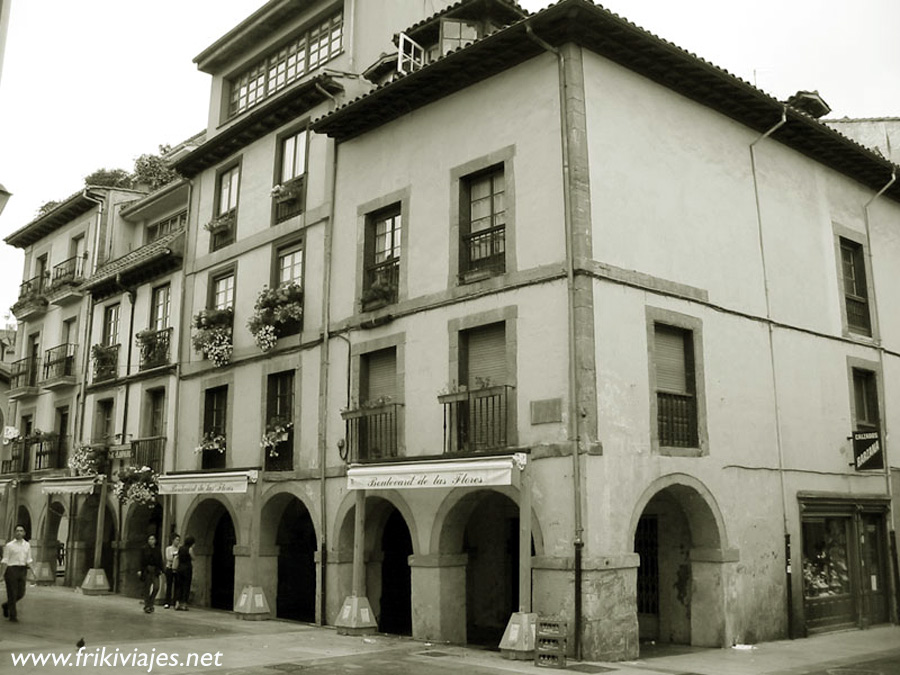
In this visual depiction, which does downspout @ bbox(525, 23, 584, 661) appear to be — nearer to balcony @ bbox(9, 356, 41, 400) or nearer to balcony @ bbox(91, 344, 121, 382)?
balcony @ bbox(91, 344, 121, 382)

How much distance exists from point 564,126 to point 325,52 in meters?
8.30

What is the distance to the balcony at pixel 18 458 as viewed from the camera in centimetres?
2906

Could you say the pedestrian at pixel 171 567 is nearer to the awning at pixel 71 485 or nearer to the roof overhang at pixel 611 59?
the awning at pixel 71 485

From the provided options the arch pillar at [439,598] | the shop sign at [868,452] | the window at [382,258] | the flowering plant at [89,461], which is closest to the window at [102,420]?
the flowering plant at [89,461]

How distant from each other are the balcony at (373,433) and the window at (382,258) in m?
1.92

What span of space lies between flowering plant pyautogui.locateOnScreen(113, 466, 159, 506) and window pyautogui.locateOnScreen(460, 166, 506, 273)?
33.9 feet

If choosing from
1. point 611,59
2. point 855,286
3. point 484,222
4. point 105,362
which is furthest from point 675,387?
point 105,362

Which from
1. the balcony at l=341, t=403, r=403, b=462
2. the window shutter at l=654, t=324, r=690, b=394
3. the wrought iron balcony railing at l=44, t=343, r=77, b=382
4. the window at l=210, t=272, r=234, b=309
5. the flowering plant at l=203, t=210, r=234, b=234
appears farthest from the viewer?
the wrought iron balcony railing at l=44, t=343, r=77, b=382


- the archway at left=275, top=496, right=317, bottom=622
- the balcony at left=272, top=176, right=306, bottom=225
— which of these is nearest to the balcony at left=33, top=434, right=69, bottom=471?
the archway at left=275, top=496, right=317, bottom=622

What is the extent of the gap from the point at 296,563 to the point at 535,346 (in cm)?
945

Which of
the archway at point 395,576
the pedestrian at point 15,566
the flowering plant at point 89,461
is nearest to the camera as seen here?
the pedestrian at point 15,566

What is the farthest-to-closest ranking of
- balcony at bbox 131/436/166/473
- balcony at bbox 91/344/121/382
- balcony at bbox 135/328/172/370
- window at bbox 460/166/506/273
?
balcony at bbox 91/344/121/382
balcony at bbox 135/328/172/370
balcony at bbox 131/436/166/473
window at bbox 460/166/506/273

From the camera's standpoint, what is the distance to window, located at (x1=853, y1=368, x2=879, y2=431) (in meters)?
19.0

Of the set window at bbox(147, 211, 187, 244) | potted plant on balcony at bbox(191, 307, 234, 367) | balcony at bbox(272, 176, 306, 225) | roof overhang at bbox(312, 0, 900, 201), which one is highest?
window at bbox(147, 211, 187, 244)
